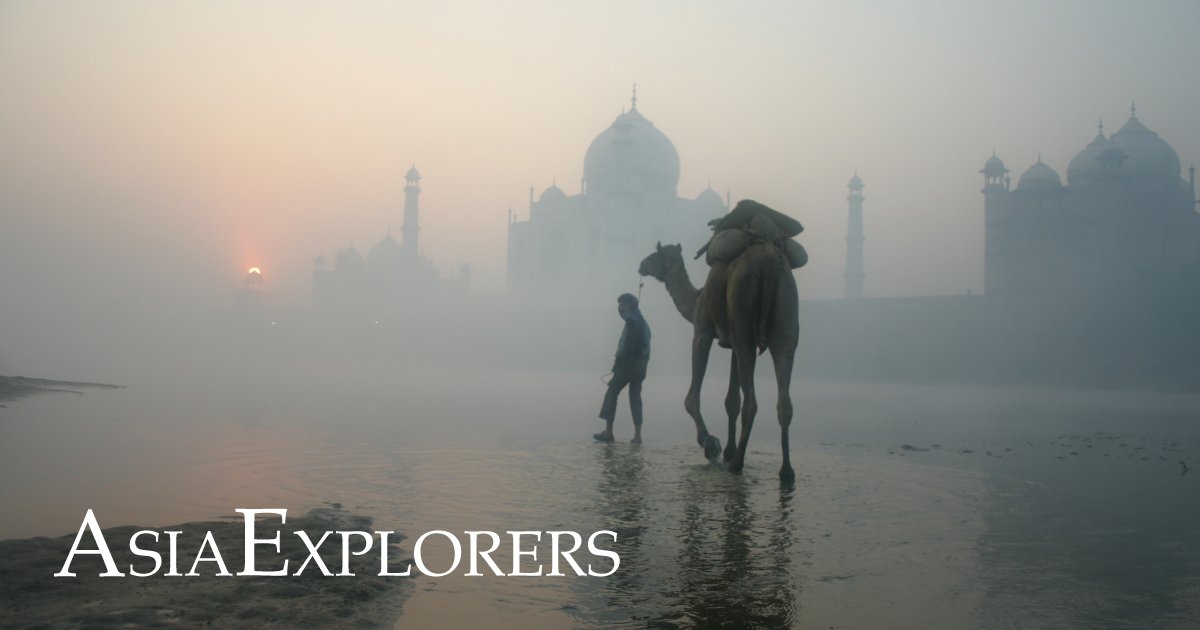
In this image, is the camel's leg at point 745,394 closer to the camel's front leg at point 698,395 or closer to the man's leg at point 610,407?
the camel's front leg at point 698,395

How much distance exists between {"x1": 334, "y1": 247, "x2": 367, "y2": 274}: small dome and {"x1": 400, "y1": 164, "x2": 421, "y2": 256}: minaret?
21.8ft

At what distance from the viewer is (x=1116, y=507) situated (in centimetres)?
441

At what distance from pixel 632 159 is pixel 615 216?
3.60 metres

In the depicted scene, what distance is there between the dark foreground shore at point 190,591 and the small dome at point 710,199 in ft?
156

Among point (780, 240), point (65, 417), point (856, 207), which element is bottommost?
point (65, 417)

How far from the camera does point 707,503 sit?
424cm

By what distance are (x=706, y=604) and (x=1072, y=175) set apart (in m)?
43.3

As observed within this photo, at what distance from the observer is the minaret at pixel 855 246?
4841cm

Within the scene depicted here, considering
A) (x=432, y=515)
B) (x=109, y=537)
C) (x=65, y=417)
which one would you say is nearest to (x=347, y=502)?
(x=432, y=515)

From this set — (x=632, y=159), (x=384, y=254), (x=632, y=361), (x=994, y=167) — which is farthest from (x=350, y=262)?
(x=632, y=361)

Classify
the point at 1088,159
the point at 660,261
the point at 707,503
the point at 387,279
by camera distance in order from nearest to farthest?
the point at 707,503 → the point at 660,261 → the point at 1088,159 → the point at 387,279

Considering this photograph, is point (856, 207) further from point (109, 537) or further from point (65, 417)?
point (109, 537)

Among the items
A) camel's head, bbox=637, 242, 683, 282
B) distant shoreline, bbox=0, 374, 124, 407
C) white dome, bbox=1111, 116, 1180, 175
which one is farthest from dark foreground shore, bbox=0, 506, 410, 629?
white dome, bbox=1111, 116, 1180, 175

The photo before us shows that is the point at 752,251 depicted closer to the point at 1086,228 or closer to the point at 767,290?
the point at 767,290
